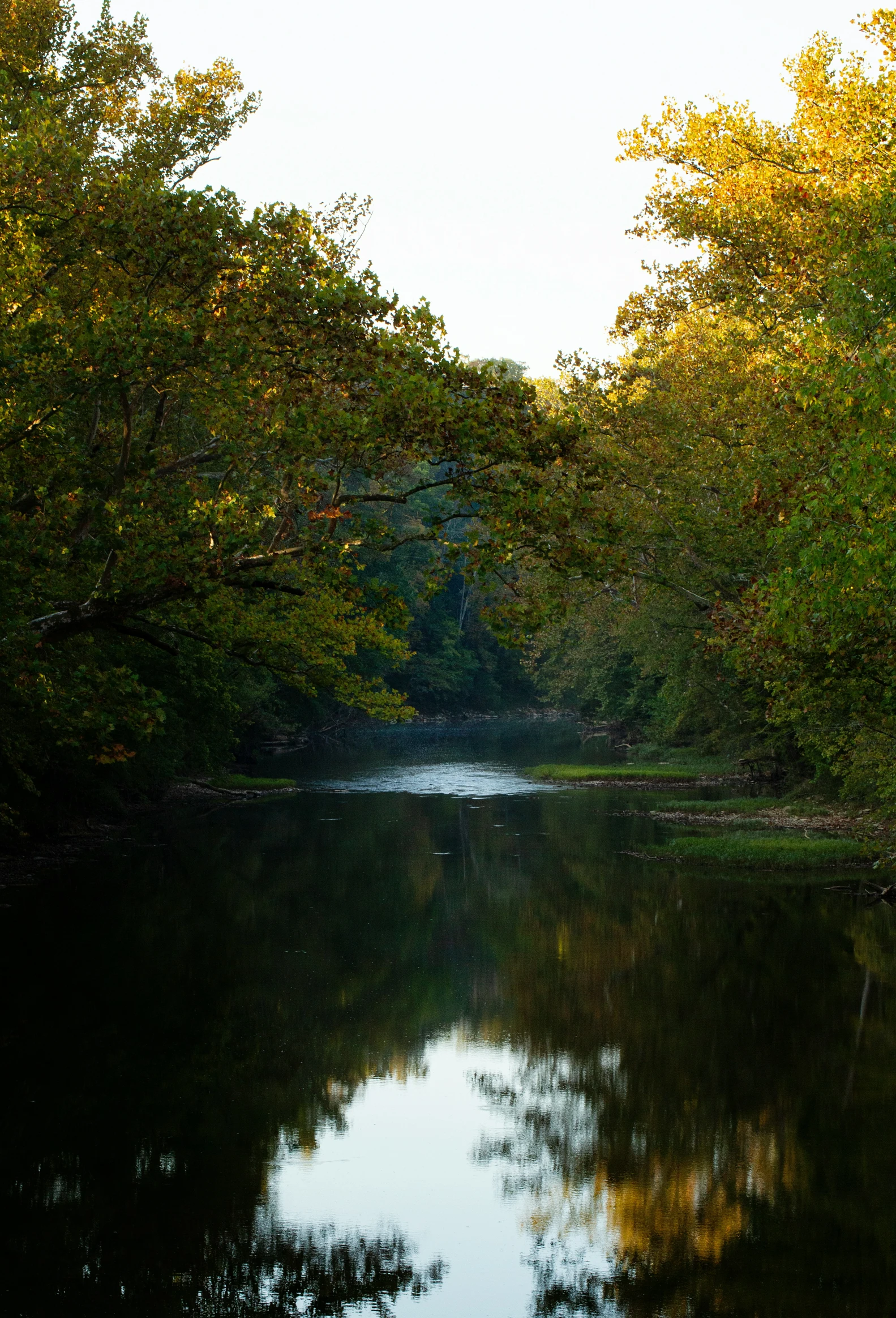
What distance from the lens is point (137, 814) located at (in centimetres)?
3541

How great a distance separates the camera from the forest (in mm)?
14031

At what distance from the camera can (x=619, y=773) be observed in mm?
46438

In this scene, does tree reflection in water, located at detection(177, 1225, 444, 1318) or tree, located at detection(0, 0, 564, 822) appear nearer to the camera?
tree reflection in water, located at detection(177, 1225, 444, 1318)

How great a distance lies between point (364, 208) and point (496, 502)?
27272 mm

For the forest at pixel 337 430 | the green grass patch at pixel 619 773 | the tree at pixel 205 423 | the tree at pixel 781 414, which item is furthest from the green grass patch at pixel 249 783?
the tree at pixel 205 423

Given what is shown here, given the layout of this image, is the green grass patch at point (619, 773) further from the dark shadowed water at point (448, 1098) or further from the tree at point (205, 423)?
the tree at point (205, 423)

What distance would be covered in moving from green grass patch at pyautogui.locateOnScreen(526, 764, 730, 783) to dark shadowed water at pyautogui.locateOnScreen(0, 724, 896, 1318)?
19738 mm

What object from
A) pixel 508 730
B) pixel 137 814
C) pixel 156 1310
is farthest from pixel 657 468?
pixel 508 730

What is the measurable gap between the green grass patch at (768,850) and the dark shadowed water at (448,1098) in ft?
5.47

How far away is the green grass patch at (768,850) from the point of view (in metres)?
26.1

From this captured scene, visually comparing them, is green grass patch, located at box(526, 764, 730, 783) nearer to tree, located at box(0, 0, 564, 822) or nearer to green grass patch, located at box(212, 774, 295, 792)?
green grass patch, located at box(212, 774, 295, 792)

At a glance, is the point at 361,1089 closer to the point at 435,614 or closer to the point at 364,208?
the point at 364,208

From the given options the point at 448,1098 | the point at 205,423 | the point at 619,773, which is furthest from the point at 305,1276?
the point at 619,773

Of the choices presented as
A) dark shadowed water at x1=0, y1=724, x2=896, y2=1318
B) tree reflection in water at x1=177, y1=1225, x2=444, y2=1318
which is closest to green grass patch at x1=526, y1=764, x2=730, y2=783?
dark shadowed water at x1=0, y1=724, x2=896, y2=1318
